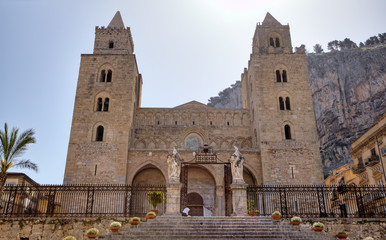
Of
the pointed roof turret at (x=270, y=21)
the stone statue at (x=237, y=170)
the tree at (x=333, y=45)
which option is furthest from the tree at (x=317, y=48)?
the stone statue at (x=237, y=170)

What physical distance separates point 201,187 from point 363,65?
43522 mm

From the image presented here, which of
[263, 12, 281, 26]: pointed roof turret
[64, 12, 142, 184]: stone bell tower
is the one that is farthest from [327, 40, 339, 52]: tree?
[64, 12, 142, 184]: stone bell tower

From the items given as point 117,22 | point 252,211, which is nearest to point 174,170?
point 252,211

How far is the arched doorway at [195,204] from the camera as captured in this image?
24.9 metres

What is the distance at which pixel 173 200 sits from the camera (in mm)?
14828

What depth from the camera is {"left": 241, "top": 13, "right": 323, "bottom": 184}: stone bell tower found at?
24.8 metres

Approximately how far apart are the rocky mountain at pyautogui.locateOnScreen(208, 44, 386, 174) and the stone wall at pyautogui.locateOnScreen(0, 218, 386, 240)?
3450cm

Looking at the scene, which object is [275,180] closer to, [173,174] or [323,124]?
[173,174]

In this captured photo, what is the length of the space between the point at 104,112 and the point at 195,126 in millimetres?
8157

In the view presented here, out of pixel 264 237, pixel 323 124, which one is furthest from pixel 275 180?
pixel 323 124

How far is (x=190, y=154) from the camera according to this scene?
2514 cm

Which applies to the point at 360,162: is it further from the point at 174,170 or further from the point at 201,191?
the point at 174,170

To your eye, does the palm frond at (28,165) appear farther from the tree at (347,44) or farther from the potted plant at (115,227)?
the tree at (347,44)

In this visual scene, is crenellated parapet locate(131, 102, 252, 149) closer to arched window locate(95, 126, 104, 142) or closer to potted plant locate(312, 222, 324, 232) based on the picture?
arched window locate(95, 126, 104, 142)
